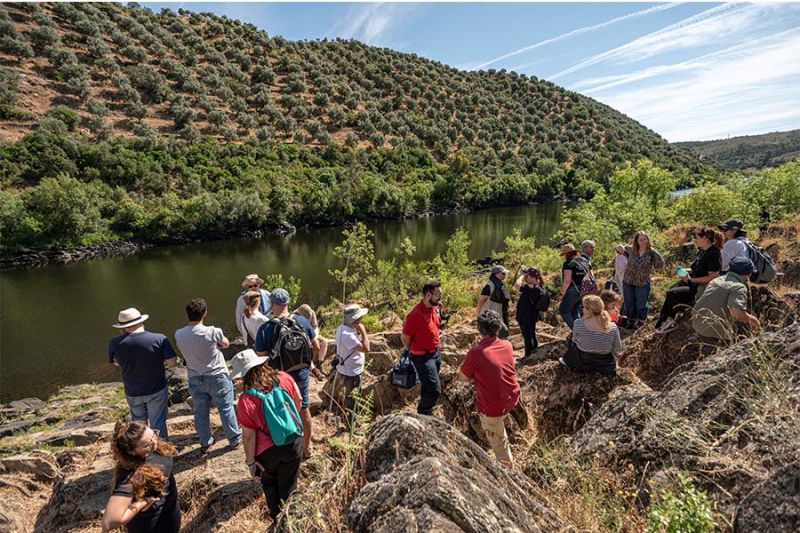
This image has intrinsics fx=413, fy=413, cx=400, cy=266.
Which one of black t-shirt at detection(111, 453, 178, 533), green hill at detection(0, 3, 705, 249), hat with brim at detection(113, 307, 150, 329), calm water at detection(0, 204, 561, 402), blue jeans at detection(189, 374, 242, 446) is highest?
green hill at detection(0, 3, 705, 249)

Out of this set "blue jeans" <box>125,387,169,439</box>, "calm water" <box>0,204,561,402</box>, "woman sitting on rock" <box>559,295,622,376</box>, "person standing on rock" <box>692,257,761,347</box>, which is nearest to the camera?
"person standing on rock" <box>692,257,761,347</box>

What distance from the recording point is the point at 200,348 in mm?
5562

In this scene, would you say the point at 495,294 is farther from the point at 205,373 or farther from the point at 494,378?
the point at 205,373

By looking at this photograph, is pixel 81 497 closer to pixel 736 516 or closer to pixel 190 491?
pixel 190 491

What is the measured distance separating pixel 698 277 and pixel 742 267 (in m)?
1.79

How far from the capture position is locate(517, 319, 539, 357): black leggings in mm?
7648

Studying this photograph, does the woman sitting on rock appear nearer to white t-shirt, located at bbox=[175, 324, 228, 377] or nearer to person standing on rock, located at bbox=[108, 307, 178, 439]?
white t-shirt, located at bbox=[175, 324, 228, 377]

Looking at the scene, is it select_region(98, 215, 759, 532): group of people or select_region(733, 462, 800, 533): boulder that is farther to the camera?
select_region(98, 215, 759, 532): group of people

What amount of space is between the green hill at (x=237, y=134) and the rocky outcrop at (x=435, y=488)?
5041 centimetres

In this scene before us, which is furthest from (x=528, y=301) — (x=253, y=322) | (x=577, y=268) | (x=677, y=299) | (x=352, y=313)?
(x=253, y=322)

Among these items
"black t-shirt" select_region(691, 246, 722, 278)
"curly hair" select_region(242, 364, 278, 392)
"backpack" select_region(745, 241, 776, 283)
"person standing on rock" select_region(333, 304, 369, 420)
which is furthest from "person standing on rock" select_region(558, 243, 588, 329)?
"curly hair" select_region(242, 364, 278, 392)

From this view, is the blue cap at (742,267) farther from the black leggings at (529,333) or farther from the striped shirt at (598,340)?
the black leggings at (529,333)

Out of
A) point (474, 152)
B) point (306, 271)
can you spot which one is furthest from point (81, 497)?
point (474, 152)

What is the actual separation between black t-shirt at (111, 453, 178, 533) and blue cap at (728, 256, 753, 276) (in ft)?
20.9
